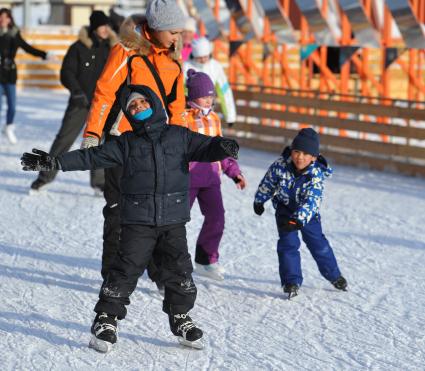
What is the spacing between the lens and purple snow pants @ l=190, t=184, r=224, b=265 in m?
6.18

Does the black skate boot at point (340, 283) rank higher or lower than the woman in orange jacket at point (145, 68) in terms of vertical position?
lower

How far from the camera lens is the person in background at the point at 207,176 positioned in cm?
598

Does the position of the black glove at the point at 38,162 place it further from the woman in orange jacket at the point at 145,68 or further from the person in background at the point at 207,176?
the person in background at the point at 207,176

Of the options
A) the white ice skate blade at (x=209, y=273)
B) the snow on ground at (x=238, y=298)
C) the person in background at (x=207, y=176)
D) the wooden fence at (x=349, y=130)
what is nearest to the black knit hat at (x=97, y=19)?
the snow on ground at (x=238, y=298)

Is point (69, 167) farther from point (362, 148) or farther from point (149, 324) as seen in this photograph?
point (362, 148)

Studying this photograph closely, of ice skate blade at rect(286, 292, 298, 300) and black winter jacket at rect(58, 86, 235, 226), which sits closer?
black winter jacket at rect(58, 86, 235, 226)

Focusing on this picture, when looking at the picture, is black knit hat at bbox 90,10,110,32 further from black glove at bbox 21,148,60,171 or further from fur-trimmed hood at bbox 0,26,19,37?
black glove at bbox 21,148,60,171

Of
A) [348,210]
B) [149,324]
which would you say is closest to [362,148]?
[348,210]

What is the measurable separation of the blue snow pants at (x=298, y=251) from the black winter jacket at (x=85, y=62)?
300 centimetres

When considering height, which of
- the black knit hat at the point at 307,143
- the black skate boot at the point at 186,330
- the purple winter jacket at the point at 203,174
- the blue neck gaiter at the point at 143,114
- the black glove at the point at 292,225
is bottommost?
the black skate boot at the point at 186,330

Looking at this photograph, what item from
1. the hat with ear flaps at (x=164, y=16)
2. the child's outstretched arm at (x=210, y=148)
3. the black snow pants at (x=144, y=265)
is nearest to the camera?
the child's outstretched arm at (x=210, y=148)

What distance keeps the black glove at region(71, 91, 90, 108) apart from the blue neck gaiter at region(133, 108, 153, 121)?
4.08 metres

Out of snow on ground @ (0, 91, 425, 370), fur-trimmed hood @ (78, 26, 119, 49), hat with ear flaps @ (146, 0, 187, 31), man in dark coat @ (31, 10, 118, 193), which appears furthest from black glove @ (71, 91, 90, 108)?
hat with ear flaps @ (146, 0, 187, 31)

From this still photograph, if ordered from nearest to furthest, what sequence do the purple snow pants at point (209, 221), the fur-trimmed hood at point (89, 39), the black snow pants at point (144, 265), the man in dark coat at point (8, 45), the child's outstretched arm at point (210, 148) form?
the child's outstretched arm at point (210, 148) < the black snow pants at point (144, 265) < the purple snow pants at point (209, 221) < the fur-trimmed hood at point (89, 39) < the man in dark coat at point (8, 45)
